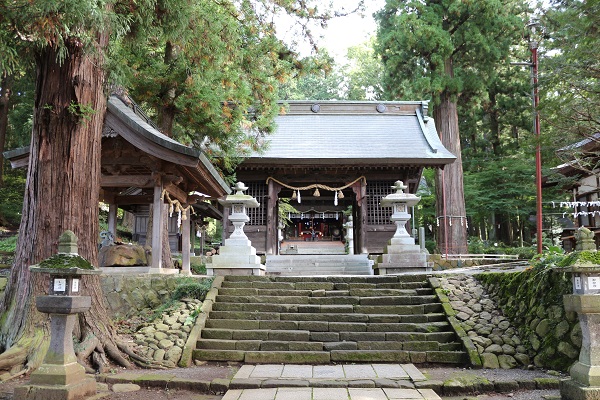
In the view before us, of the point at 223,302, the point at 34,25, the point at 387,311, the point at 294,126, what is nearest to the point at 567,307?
the point at 387,311

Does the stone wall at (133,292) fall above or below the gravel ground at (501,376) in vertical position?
above

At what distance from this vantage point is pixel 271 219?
14.7 meters

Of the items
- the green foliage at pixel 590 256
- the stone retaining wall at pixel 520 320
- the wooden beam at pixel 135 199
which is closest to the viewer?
the green foliage at pixel 590 256

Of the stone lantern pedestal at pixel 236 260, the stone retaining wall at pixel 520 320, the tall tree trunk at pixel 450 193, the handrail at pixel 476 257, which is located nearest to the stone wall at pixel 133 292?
the stone lantern pedestal at pixel 236 260

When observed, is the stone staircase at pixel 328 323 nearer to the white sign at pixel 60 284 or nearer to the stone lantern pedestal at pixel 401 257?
the stone lantern pedestal at pixel 401 257

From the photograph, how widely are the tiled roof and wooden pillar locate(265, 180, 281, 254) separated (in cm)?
118

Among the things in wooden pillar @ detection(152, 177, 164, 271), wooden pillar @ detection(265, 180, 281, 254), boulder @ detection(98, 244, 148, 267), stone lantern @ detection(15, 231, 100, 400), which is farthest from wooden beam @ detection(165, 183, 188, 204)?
wooden pillar @ detection(265, 180, 281, 254)

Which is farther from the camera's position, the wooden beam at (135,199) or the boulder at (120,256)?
the wooden beam at (135,199)

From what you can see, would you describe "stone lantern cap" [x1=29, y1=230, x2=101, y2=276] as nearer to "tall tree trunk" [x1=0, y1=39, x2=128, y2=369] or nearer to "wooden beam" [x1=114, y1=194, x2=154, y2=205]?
"tall tree trunk" [x1=0, y1=39, x2=128, y2=369]

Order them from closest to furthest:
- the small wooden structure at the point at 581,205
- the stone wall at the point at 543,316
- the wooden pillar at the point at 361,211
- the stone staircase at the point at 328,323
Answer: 1. the stone wall at the point at 543,316
2. the stone staircase at the point at 328,323
3. the wooden pillar at the point at 361,211
4. the small wooden structure at the point at 581,205

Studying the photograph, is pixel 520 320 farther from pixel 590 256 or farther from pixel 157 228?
pixel 157 228

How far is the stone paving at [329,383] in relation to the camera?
4.71m

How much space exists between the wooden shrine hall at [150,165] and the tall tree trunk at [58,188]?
1681 mm

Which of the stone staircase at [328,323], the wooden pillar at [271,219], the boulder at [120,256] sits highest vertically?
the wooden pillar at [271,219]
